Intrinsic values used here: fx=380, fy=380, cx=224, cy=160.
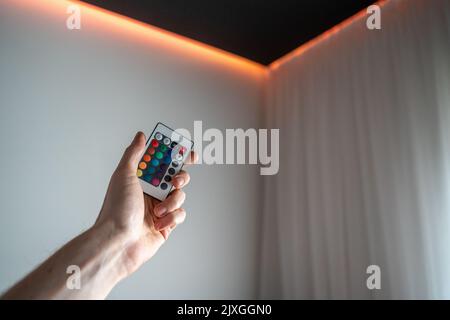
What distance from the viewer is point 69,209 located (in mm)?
1438

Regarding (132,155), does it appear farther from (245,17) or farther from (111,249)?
(245,17)

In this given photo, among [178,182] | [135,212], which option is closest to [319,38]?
[178,182]

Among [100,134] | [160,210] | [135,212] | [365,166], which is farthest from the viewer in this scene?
[100,134]

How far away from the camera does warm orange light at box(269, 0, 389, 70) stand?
1.59 meters

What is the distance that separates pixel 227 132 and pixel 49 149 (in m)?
0.82

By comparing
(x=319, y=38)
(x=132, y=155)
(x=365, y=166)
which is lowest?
(x=132, y=155)

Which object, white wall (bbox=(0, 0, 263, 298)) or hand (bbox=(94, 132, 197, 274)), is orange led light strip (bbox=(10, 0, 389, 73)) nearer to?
white wall (bbox=(0, 0, 263, 298))

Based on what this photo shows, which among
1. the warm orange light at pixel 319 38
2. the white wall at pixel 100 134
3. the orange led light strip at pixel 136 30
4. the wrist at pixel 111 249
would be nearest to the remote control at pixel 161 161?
the wrist at pixel 111 249

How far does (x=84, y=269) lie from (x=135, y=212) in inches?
7.9

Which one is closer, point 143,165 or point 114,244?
point 114,244

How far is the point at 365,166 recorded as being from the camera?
1.43 m

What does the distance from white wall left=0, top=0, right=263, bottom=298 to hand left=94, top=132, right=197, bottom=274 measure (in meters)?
0.71

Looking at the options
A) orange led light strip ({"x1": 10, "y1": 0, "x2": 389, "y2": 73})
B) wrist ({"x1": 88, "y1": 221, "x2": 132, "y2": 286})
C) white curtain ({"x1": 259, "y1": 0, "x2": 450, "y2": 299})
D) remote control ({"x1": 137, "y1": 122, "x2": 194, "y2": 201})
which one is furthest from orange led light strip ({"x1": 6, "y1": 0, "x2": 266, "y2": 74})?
wrist ({"x1": 88, "y1": 221, "x2": 132, "y2": 286})
